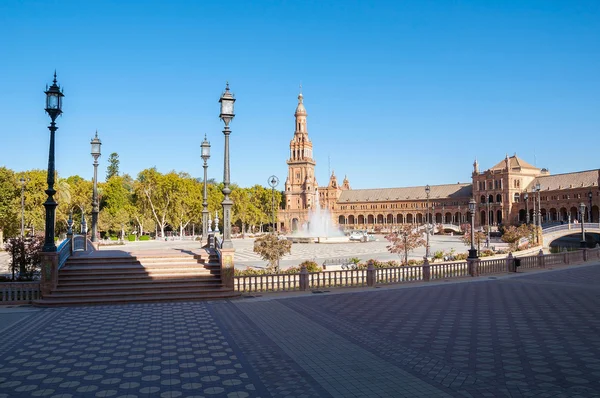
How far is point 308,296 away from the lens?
1686 centimetres

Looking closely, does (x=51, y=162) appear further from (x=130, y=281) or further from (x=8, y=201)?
(x=8, y=201)

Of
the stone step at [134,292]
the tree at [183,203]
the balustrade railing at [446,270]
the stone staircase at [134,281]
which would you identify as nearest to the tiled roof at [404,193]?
the tree at [183,203]

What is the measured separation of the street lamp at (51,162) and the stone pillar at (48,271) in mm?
276

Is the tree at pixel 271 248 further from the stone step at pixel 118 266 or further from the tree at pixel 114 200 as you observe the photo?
the tree at pixel 114 200

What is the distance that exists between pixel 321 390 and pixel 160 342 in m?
4.56

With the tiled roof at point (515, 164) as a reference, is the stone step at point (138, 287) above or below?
below

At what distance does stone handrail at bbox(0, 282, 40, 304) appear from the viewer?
15305 millimetres

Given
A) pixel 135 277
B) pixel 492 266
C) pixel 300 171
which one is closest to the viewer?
pixel 135 277

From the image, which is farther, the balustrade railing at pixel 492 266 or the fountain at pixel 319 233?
the fountain at pixel 319 233

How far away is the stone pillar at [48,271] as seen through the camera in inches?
604

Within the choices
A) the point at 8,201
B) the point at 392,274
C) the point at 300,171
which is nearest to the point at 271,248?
the point at 392,274

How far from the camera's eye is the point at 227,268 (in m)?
16.8

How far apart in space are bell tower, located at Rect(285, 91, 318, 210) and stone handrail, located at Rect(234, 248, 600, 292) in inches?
4053

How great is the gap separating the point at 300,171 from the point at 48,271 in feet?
400
